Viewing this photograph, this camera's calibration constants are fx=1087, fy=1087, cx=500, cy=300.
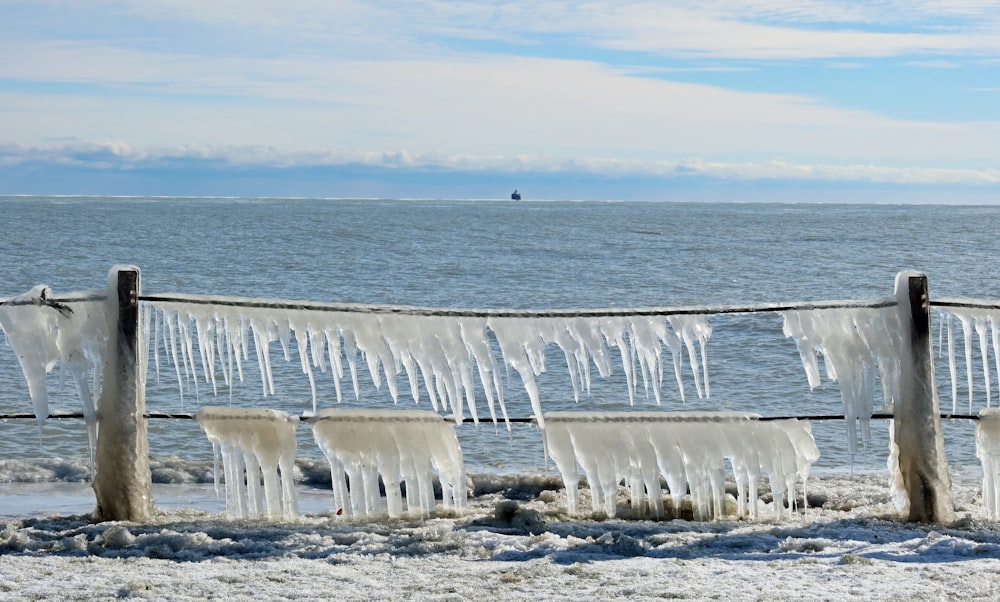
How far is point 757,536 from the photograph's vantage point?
5.43 meters

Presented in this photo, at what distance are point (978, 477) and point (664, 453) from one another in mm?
4397

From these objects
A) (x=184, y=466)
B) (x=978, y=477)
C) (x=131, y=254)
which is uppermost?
(x=131, y=254)

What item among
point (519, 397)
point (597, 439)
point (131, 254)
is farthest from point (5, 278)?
point (597, 439)

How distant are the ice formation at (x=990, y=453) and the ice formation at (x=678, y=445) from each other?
35.3 inches

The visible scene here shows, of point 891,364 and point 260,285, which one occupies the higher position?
point 260,285

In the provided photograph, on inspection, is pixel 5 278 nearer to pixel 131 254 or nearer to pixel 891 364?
pixel 131 254

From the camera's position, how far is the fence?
5547 millimetres

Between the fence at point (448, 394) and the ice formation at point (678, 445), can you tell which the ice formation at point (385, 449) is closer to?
the fence at point (448, 394)

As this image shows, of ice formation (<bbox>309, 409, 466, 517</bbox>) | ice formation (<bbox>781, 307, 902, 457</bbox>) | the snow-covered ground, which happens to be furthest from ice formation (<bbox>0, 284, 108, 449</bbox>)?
ice formation (<bbox>781, 307, 902, 457</bbox>)

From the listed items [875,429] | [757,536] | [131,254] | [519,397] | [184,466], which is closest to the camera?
[757,536]

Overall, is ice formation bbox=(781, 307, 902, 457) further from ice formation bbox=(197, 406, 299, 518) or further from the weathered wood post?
ice formation bbox=(197, 406, 299, 518)

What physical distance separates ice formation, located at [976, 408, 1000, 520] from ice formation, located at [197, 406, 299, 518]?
361 centimetres

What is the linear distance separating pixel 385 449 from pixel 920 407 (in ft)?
9.12

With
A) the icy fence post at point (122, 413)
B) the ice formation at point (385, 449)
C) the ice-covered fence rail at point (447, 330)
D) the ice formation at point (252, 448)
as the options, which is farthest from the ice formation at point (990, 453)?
the icy fence post at point (122, 413)
